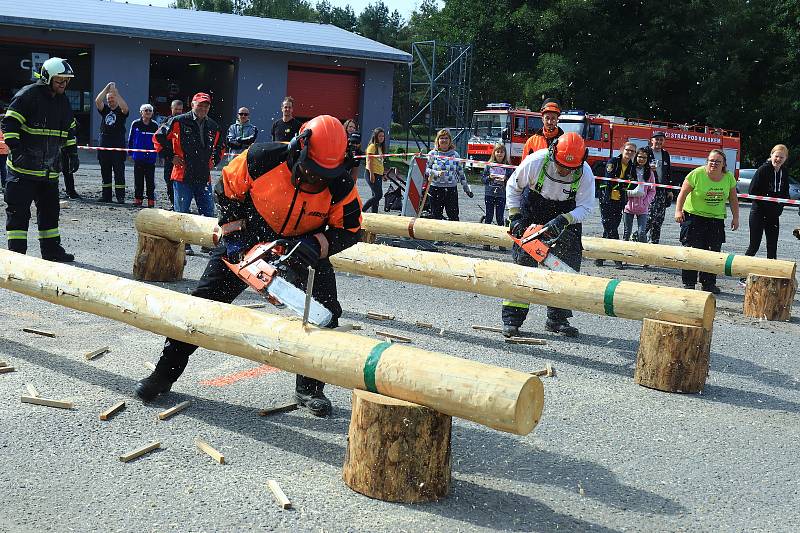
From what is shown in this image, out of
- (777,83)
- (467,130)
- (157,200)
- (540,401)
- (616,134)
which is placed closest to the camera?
(540,401)

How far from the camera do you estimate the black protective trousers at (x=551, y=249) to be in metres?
7.50

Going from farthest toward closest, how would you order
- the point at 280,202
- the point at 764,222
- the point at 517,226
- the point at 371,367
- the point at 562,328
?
the point at 764,222
the point at 562,328
the point at 517,226
the point at 280,202
the point at 371,367

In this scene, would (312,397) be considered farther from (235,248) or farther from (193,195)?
(193,195)

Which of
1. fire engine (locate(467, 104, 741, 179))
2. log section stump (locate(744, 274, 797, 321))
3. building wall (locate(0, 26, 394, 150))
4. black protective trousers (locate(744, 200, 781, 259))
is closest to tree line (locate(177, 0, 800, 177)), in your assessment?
fire engine (locate(467, 104, 741, 179))

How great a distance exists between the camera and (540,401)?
3947 millimetres

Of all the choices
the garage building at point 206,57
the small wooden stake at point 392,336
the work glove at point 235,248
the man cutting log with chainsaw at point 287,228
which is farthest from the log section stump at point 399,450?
the garage building at point 206,57

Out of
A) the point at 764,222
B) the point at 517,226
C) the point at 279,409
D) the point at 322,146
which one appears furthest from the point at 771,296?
the point at 322,146

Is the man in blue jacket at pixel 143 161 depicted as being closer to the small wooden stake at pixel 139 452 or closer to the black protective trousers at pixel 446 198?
the black protective trousers at pixel 446 198

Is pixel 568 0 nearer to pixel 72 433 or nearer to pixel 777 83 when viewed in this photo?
pixel 777 83

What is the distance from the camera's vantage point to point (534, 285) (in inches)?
267

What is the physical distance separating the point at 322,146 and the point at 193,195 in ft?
21.1

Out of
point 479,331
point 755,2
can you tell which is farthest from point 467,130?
point 479,331

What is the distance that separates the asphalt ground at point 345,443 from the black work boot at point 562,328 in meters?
0.19

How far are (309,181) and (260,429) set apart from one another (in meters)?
1.38
